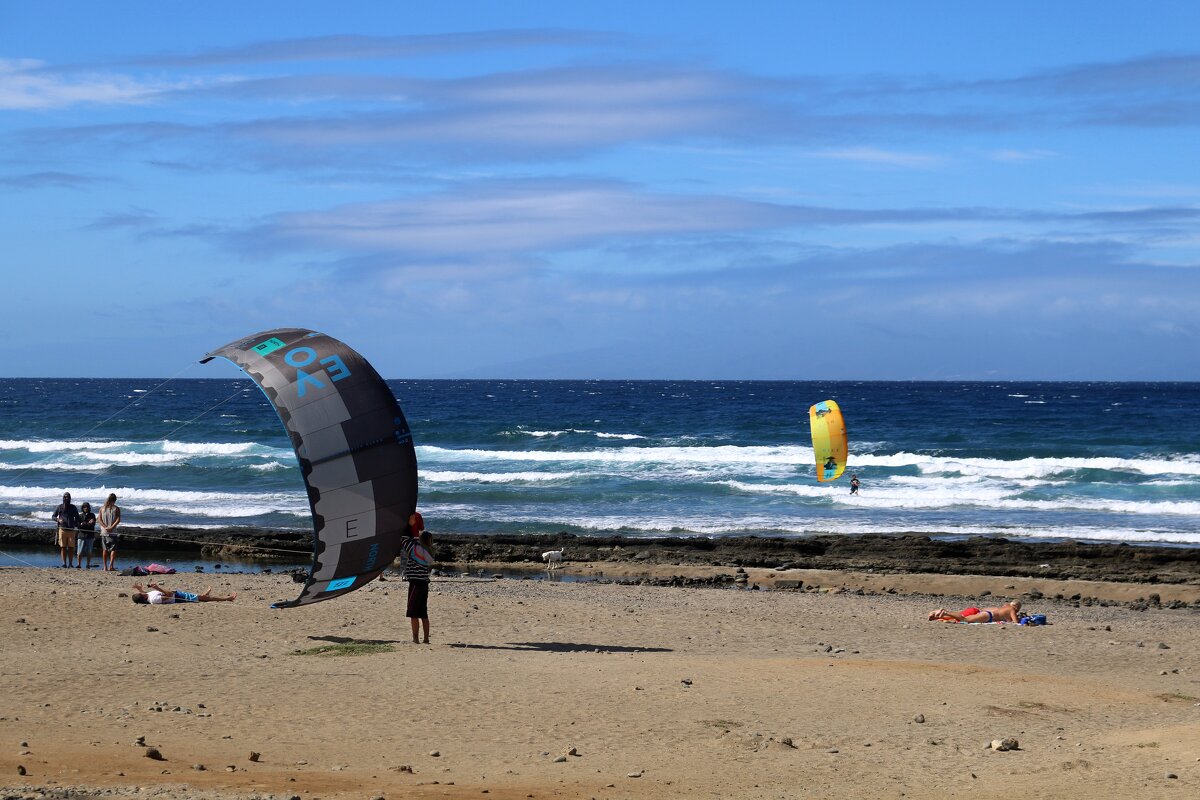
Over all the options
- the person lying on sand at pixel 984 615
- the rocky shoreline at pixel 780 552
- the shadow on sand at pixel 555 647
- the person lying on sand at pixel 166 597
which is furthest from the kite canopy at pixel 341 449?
the rocky shoreline at pixel 780 552

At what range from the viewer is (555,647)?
515 inches

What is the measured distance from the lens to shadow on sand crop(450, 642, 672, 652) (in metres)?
12.9

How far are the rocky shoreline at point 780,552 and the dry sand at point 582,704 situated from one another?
577cm

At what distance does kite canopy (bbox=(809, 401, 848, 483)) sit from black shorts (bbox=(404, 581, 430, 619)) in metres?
15.9

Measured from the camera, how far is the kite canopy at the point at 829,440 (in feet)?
89.8

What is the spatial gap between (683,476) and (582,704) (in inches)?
1134

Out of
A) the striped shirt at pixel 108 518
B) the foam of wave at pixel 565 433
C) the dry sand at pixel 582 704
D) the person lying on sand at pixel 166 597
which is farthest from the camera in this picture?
the foam of wave at pixel 565 433

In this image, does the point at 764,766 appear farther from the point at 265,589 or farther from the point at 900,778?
the point at 265,589

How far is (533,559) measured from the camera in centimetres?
2328

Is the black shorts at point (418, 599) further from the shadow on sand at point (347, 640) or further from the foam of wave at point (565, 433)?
the foam of wave at point (565, 433)

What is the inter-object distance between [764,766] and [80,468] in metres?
36.4

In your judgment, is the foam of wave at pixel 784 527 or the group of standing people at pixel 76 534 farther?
the foam of wave at pixel 784 527

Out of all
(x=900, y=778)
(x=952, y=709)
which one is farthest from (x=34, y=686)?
(x=952, y=709)

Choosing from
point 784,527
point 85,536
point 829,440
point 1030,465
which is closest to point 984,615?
point 829,440
